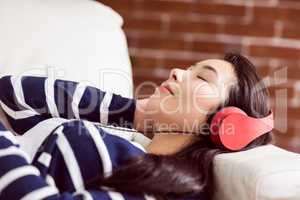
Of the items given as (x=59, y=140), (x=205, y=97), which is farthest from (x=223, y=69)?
(x=59, y=140)

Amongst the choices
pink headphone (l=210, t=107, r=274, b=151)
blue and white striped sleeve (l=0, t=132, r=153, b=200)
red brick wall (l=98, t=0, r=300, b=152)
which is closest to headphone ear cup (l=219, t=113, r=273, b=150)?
pink headphone (l=210, t=107, r=274, b=151)

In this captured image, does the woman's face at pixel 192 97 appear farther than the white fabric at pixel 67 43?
No

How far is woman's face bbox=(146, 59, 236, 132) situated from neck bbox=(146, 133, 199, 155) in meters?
0.02

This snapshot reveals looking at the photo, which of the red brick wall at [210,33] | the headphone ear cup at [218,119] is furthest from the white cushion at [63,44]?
the headphone ear cup at [218,119]

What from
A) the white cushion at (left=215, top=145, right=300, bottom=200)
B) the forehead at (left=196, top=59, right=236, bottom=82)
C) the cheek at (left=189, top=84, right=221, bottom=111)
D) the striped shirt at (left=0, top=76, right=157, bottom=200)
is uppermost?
the forehead at (left=196, top=59, right=236, bottom=82)

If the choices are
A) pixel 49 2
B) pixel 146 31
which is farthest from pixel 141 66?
pixel 49 2

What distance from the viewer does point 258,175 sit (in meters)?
0.96

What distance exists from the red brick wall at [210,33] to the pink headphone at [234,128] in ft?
2.62

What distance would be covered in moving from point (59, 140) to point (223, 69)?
437mm

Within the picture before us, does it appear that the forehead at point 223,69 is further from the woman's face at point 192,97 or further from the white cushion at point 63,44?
the white cushion at point 63,44

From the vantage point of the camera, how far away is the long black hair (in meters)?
0.96

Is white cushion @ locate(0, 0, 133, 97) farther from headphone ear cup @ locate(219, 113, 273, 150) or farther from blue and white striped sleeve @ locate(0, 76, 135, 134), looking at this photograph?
headphone ear cup @ locate(219, 113, 273, 150)

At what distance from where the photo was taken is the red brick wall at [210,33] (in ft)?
6.18

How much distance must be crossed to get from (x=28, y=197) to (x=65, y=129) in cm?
22
